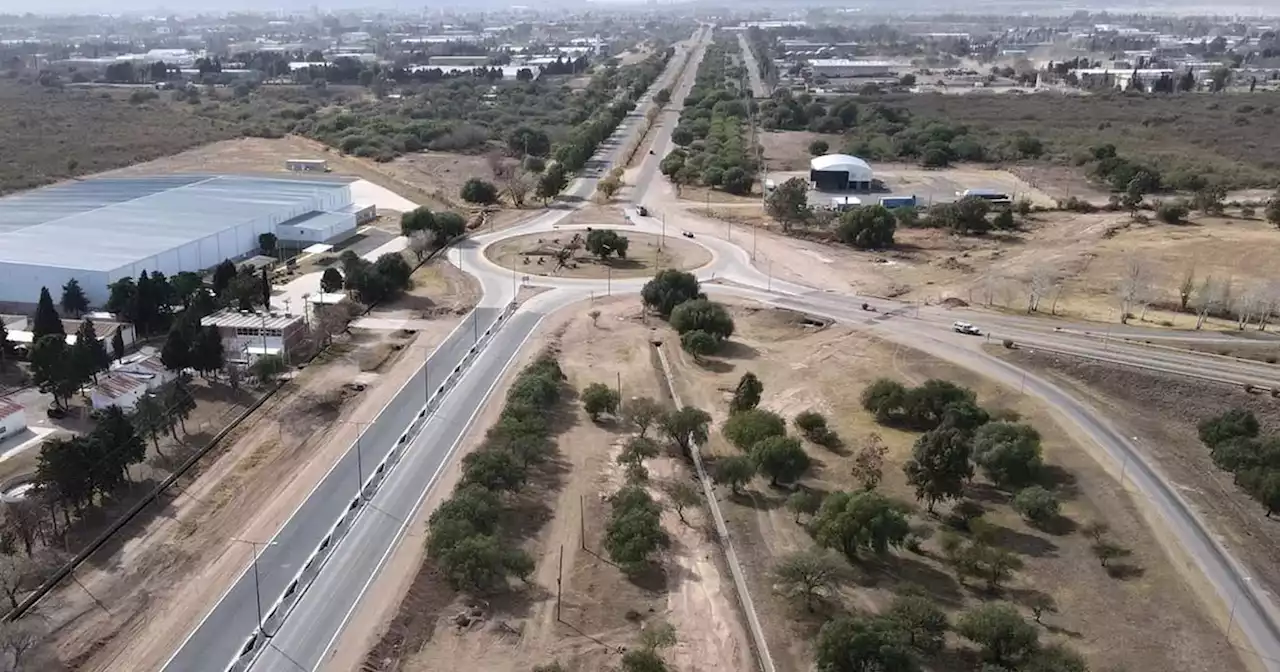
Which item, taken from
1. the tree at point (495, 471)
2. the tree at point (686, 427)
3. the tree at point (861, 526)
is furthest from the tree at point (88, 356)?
the tree at point (861, 526)

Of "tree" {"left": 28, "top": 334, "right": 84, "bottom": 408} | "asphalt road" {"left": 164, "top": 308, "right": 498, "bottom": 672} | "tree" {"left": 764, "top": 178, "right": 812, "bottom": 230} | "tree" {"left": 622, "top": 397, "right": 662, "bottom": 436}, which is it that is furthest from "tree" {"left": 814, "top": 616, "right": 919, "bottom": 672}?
"tree" {"left": 764, "top": 178, "right": 812, "bottom": 230}

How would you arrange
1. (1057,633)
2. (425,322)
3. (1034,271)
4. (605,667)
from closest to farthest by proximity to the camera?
(605,667) < (1057,633) < (425,322) < (1034,271)

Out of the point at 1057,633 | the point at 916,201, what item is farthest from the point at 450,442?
the point at 916,201

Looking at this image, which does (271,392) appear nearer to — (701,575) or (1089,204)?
(701,575)

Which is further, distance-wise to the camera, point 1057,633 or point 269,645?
point 1057,633

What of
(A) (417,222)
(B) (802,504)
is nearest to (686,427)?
(B) (802,504)
